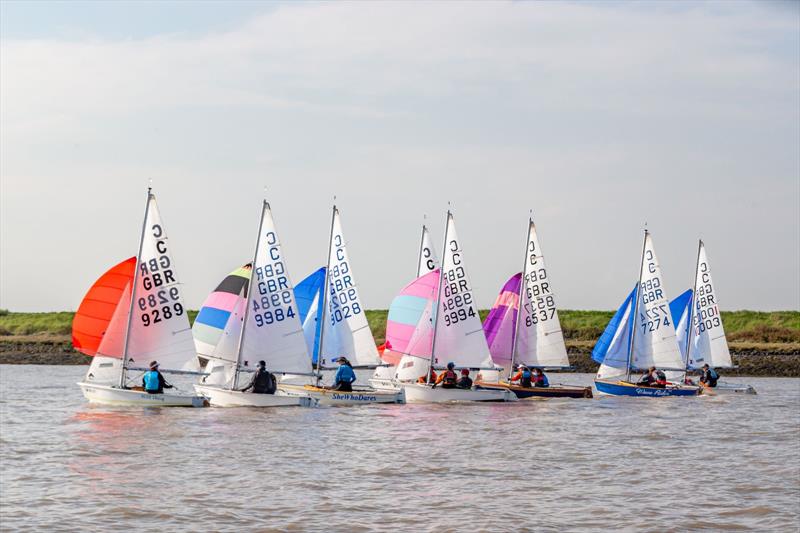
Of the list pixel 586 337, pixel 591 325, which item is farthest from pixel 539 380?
pixel 591 325

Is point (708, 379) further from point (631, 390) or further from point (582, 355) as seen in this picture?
point (582, 355)

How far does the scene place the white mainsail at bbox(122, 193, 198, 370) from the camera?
39406 mm

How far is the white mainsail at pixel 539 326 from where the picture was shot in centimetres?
5047

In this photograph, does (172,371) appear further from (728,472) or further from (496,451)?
(728,472)

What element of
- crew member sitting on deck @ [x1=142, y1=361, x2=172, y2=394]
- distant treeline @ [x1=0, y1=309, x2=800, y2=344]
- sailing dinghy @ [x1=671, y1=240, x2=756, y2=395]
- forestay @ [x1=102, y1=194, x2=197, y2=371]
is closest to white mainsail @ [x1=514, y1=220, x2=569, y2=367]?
sailing dinghy @ [x1=671, y1=240, x2=756, y2=395]

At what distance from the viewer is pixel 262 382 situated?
3981 centimetres

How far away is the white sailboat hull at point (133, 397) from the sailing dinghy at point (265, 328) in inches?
75.2

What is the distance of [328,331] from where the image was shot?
4572 centimetres

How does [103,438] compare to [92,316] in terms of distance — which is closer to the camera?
[103,438]

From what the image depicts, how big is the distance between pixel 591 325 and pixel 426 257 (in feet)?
147

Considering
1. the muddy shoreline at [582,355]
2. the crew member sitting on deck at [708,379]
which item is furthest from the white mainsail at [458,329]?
the muddy shoreline at [582,355]

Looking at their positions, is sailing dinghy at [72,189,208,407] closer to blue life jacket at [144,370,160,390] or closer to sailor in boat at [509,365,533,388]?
blue life jacket at [144,370,160,390]

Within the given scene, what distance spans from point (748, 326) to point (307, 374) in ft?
191

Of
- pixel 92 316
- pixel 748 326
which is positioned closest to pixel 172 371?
pixel 92 316
